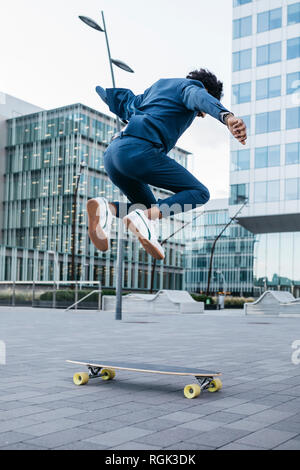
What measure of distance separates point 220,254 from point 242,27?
124 feet

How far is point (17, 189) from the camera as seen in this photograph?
224ft

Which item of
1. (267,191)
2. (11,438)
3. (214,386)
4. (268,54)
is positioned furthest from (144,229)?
(268,54)

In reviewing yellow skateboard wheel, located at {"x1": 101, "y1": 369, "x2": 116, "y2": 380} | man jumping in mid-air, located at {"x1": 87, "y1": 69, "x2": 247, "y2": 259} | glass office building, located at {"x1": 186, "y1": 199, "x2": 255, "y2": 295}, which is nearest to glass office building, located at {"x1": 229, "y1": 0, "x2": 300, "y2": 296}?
glass office building, located at {"x1": 186, "y1": 199, "x2": 255, "y2": 295}

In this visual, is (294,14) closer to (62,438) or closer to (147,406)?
(147,406)

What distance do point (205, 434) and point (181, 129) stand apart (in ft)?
7.14

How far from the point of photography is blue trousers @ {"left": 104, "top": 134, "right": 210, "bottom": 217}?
3.79 meters

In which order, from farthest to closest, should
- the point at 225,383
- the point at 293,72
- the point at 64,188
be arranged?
1. the point at 64,188
2. the point at 293,72
3. the point at 225,383

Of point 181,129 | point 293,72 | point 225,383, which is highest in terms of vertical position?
point 293,72

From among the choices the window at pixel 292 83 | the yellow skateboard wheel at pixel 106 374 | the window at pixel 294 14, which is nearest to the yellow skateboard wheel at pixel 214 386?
the yellow skateboard wheel at pixel 106 374

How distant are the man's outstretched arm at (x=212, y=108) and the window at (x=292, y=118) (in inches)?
1689

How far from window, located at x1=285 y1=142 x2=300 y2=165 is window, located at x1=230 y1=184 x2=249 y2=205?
159 inches

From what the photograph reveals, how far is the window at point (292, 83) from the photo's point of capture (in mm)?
44625

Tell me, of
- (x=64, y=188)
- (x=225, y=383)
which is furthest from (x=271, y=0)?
(x=225, y=383)

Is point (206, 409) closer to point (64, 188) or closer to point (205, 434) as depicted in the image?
point (205, 434)
